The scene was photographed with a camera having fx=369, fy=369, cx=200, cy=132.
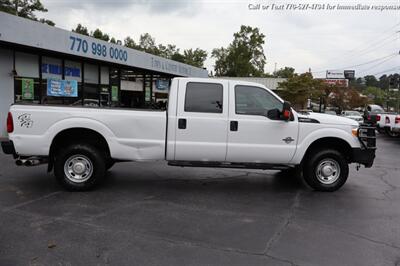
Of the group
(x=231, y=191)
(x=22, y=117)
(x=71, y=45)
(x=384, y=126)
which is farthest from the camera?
(x=384, y=126)

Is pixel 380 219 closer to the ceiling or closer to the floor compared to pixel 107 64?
closer to the floor

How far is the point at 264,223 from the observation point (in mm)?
5145

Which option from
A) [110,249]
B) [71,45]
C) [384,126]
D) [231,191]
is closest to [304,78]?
[384,126]

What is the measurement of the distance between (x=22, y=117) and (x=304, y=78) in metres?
45.2

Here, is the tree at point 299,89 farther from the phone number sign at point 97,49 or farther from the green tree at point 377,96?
the green tree at point 377,96

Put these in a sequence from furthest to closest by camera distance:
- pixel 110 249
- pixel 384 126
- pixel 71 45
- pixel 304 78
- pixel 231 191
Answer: pixel 304 78, pixel 384 126, pixel 71 45, pixel 231 191, pixel 110 249

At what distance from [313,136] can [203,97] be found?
2.12m

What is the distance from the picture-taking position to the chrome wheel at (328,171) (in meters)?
6.91

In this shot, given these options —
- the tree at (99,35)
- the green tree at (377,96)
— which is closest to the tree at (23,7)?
the tree at (99,35)

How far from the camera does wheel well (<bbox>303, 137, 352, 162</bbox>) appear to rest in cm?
692

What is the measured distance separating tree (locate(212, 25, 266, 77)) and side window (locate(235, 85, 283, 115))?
74.0 meters

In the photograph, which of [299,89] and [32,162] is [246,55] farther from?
[32,162]

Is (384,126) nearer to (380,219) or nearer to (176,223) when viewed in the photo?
(380,219)

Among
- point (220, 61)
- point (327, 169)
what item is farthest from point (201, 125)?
point (220, 61)
